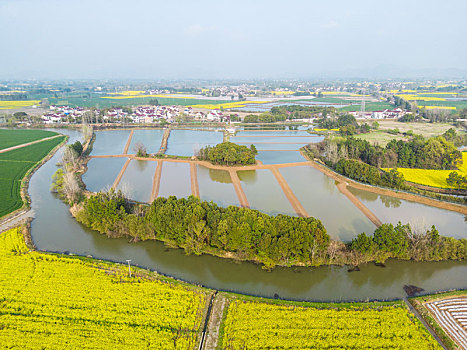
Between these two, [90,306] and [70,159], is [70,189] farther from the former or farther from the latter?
[90,306]

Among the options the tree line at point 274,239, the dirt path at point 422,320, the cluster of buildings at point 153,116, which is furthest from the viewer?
the cluster of buildings at point 153,116

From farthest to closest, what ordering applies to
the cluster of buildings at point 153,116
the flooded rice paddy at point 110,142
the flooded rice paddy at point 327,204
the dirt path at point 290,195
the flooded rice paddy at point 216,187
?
the cluster of buildings at point 153,116
the flooded rice paddy at point 110,142
the flooded rice paddy at point 216,187
the dirt path at point 290,195
the flooded rice paddy at point 327,204

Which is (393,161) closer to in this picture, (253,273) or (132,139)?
(253,273)

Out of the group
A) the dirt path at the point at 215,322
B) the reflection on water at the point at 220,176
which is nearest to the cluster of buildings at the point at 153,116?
the reflection on water at the point at 220,176

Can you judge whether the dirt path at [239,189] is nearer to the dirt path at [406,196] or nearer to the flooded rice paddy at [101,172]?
the dirt path at [406,196]

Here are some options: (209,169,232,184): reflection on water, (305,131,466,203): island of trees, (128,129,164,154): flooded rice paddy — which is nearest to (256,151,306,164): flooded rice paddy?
(305,131,466,203): island of trees
